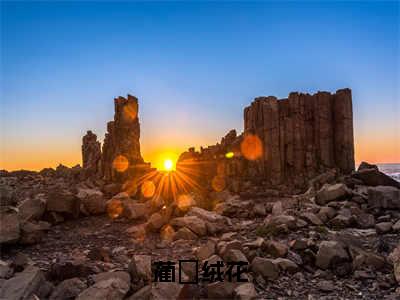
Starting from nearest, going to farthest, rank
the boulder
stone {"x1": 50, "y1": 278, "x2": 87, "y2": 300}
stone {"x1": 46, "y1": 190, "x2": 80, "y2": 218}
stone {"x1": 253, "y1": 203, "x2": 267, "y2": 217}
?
stone {"x1": 50, "y1": 278, "x2": 87, "y2": 300}, the boulder, stone {"x1": 46, "y1": 190, "x2": 80, "y2": 218}, stone {"x1": 253, "y1": 203, "x2": 267, "y2": 217}

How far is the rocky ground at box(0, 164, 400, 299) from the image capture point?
5699 mm

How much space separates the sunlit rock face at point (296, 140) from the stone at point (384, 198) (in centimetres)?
1006

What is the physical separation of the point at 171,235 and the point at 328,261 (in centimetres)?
492

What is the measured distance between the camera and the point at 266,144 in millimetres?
23906

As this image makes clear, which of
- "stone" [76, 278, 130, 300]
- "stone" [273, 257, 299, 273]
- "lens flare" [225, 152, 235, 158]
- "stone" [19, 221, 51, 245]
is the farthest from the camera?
"lens flare" [225, 152, 235, 158]

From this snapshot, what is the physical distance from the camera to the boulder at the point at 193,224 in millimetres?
9906

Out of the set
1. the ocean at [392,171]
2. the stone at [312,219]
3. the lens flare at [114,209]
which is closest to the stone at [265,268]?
the stone at [312,219]

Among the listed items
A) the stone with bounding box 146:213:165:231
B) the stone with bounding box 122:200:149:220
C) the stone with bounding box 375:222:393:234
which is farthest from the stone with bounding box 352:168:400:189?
the stone with bounding box 122:200:149:220

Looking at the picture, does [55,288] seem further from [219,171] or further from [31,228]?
[219,171]

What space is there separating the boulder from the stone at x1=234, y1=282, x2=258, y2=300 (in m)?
4.32

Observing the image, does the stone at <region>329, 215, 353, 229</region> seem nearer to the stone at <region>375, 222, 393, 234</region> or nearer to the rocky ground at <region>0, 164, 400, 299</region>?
the rocky ground at <region>0, 164, 400, 299</region>

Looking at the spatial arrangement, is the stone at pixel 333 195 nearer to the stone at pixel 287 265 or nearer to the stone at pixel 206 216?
the stone at pixel 206 216

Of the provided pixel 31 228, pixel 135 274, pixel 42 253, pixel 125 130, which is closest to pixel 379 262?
pixel 135 274

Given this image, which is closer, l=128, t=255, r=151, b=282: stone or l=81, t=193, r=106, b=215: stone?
l=128, t=255, r=151, b=282: stone
